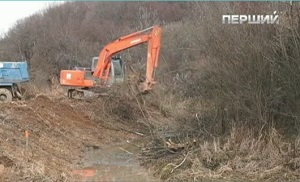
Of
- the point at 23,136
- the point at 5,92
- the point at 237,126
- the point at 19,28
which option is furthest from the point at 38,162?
the point at 19,28

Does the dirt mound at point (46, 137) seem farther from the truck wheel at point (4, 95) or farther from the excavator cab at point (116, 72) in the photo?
the excavator cab at point (116, 72)

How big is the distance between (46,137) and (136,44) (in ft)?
24.7

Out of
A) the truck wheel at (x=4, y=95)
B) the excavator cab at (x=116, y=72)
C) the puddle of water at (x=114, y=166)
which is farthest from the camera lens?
the excavator cab at (x=116, y=72)

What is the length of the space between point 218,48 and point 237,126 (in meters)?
2.12

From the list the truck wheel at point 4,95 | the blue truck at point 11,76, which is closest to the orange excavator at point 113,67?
the blue truck at point 11,76

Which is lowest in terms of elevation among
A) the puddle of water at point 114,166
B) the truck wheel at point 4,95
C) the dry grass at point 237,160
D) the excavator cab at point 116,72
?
the puddle of water at point 114,166

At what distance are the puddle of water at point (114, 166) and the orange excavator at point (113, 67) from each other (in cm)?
493

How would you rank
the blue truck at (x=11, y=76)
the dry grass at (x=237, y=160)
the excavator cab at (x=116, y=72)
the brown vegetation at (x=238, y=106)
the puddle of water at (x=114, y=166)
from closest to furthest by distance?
the dry grass at (x=237, y=160) → the brown vegetation at (x=238, y=106) → the puddle of water at (x=114, y=166) → the blue truck at (x=11, y=76) → the excavator cab at (x=116, y=72)

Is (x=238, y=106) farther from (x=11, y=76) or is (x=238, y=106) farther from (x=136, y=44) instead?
(x=11, y=76)

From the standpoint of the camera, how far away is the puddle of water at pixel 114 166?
39.6ft

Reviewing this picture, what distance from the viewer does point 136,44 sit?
21875mm

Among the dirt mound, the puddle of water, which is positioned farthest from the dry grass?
the dirt mound

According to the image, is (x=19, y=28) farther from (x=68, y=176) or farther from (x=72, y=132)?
(x=68, y=176)

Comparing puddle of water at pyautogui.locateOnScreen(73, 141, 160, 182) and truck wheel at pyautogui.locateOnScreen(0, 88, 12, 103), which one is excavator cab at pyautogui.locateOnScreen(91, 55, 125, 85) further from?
puddle of water at pyautogui.locateOnScreen(73, 141, 160, 182)
